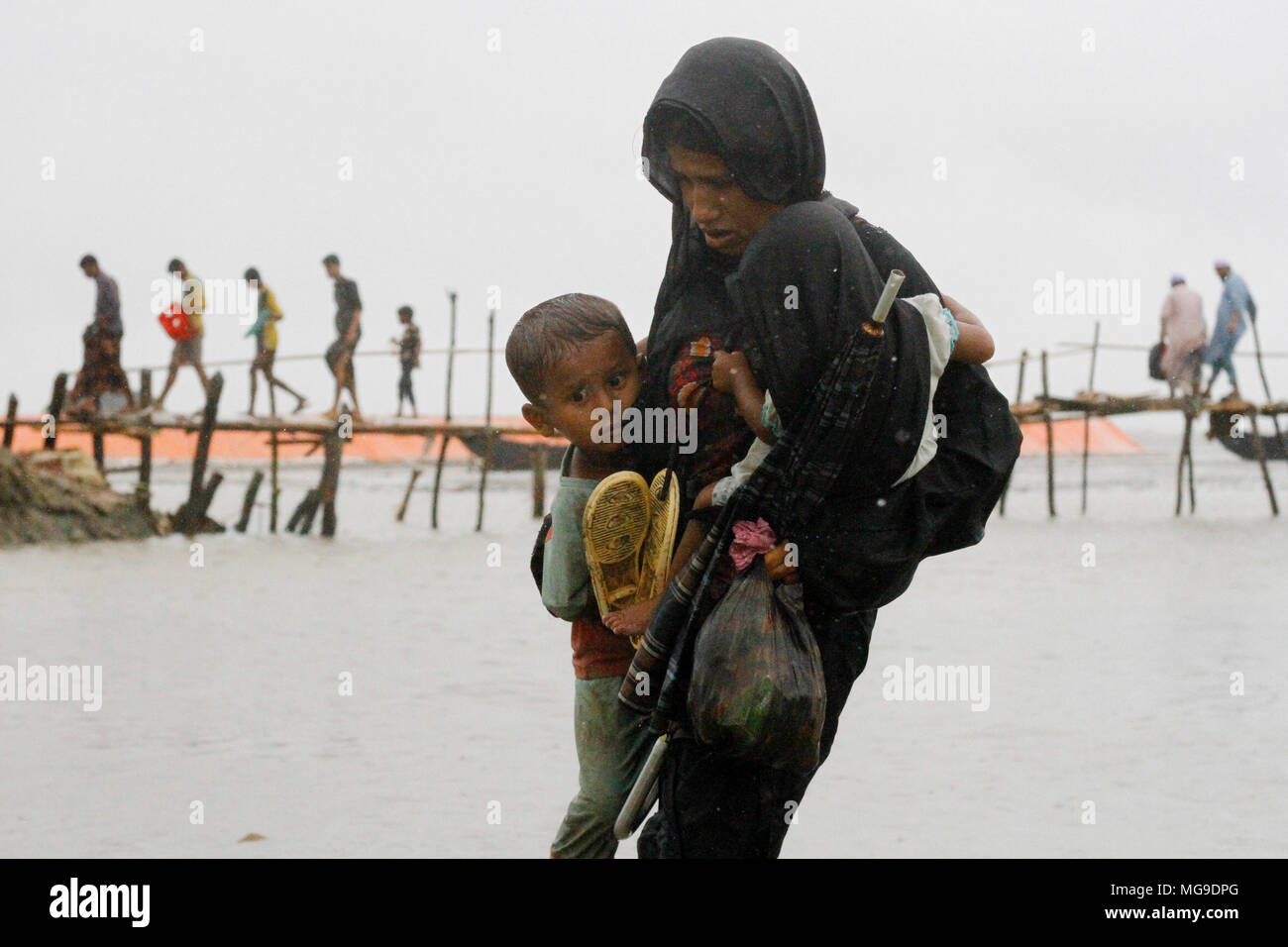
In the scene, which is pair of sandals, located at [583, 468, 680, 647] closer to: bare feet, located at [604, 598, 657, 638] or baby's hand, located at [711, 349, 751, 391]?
bare feet, located at [604, 598, 657, 638]

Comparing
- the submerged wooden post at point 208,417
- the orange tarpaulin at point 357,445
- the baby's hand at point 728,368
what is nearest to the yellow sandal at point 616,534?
the baby's hand at point 728,368

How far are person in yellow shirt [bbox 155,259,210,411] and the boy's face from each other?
18.5 m

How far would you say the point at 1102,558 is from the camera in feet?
74.3

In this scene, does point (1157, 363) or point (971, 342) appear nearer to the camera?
point (971, 342)

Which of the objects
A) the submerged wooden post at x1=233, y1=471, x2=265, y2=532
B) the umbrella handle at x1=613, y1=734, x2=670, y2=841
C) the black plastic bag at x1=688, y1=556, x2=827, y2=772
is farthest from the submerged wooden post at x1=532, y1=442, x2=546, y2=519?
the black plastic bag at x1=688, y1=556, x2=827, y2=772

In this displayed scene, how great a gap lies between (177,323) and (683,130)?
19537 mm

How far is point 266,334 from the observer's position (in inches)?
884

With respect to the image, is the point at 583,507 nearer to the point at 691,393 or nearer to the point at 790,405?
the point at 691,393

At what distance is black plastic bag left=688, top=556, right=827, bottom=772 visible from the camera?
8.50 ft

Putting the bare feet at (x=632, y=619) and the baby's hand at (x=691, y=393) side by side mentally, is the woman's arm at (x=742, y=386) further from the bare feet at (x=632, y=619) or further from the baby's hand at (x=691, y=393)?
the bare feet at (x=632, y=619)

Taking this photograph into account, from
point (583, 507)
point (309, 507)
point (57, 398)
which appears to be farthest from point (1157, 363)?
point (583, 507)

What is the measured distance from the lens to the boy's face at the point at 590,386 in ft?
9.44
